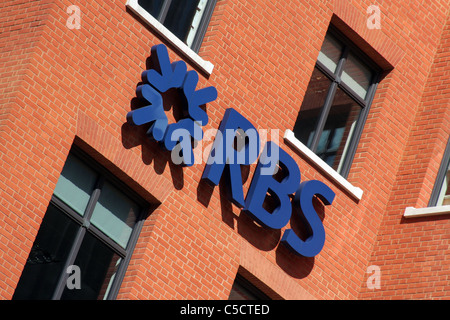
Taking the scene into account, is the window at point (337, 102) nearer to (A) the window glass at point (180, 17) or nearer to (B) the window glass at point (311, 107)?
(B) the window glass at point (311, 107)

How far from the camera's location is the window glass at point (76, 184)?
46.8 feet

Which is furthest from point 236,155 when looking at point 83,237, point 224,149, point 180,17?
point 83,237

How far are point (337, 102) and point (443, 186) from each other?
233 centimetres

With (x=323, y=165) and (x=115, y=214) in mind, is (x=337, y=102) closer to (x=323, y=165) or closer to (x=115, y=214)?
(x=323, y=165)

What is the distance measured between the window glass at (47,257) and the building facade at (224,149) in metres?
0.02

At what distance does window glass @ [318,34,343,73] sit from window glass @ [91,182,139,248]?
188 inches

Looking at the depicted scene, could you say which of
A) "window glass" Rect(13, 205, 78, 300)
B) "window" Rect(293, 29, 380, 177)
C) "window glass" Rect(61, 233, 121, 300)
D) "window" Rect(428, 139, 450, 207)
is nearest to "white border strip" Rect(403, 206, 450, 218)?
"window" Rect(428, 139, 450, 207)

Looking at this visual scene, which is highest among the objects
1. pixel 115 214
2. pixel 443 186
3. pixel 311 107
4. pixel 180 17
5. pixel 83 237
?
pixel 311 107

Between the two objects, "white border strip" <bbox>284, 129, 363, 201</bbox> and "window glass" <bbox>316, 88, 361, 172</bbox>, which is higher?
"window glass" <bbox>316, 88, 361, 172</bbox>

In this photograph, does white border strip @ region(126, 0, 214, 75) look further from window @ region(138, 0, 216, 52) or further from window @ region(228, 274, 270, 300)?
window @ region(228, 274, 270, 300)

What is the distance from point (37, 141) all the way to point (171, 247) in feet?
8.38

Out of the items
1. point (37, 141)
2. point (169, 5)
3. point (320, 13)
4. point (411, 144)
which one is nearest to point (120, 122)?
Answer: point (37, 141)

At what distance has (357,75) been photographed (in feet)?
61.2

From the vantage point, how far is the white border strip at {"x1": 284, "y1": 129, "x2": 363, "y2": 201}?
16.6 metres
